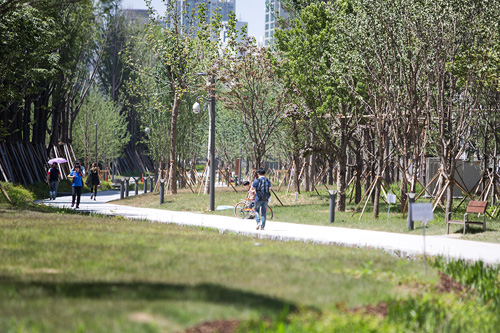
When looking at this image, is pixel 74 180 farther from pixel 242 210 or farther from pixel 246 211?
pixel 246 211

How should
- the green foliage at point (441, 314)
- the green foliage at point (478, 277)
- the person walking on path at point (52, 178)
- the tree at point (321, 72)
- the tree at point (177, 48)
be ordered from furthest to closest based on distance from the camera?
the tree at point (177, 48) → the person walking on path at point (52, 178) → the tree at point (321, 72) → the green foliage at point (478, 277) → the green foliage at point (441, 314)

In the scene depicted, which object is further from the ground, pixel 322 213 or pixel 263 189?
pixel 263 189

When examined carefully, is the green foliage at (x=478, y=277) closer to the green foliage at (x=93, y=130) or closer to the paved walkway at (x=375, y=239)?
the paved walkway at (x=375, y=239)

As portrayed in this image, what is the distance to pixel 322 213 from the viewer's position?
2208 centimetres

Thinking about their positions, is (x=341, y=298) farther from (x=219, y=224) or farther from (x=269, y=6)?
(x=269, y=6)

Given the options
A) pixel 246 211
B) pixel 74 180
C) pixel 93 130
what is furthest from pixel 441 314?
pixel 93 130

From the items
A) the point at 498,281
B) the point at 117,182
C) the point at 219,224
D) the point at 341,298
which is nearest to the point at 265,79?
the point at 219,224

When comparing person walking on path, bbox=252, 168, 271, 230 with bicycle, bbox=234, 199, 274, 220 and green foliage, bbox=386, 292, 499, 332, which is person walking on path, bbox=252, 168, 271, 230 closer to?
bicycle, bbox=234, 199, 274, 220

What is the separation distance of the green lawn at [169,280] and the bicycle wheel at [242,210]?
9.61 metres

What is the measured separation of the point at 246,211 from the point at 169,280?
1397 centimetres

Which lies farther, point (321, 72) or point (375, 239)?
point (321, 72)

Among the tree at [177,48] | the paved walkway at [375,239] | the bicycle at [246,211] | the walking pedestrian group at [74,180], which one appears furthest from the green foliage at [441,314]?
the tree at [177,48]

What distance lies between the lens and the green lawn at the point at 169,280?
5.47 metres

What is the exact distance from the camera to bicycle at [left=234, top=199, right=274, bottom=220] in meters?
20.8
